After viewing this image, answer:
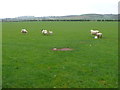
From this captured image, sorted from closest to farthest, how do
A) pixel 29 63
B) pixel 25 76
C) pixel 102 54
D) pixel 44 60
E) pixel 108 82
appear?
1. pixel 108 82
2. pixel 25 76
3. pixel 29 63
4. pixel 44 60
5. pixel 102 54

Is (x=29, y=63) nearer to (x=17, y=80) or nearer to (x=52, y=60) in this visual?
(x=52, y=60)

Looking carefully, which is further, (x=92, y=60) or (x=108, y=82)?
(x=92, y=60)

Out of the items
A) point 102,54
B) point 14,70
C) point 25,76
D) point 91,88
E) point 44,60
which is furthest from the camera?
point 102,54

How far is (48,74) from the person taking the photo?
46.5ft

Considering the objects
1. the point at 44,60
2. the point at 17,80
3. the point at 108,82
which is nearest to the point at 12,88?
the point at 17,80

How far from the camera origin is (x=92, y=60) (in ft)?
60.2

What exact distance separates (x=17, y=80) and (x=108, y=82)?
4.31 meters

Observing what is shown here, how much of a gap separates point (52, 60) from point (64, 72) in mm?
3787

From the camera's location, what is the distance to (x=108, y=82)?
41.8 feet

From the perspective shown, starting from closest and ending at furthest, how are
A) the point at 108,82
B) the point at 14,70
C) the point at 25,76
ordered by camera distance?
the point at 108,82 < the point at 25,76 < the point at 14,70

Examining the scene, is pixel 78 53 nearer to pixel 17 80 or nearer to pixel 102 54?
pixel 102 54

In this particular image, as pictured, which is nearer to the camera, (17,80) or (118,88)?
(118,88)

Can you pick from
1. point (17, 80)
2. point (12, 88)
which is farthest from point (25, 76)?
point (12, 88)

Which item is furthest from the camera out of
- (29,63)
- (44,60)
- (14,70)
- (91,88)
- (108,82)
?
(44,60)
